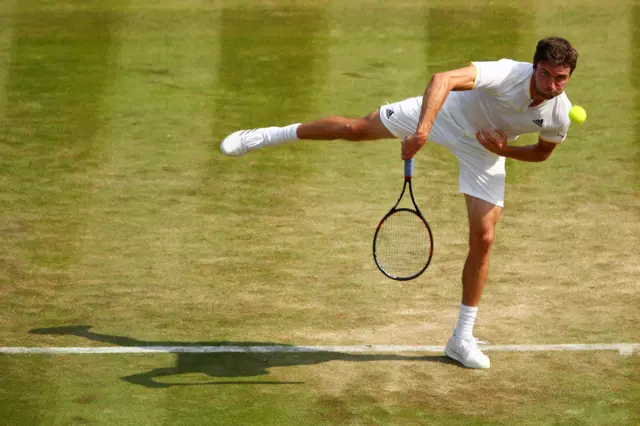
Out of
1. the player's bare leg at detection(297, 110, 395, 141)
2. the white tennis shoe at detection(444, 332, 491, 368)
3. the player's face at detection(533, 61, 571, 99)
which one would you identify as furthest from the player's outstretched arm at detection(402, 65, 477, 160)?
the white tennis shoe at detection(444, 332, 491, 368)

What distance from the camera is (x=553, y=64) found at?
25.3 ft

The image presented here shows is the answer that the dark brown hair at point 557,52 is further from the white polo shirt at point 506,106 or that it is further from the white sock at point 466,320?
the white sock at point 466,320

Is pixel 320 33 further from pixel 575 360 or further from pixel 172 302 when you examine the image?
pixel 575 360

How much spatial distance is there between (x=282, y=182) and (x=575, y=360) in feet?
14.4

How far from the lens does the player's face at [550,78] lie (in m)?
7.76

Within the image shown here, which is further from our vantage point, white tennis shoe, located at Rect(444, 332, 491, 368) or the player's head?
white tennis shoe, located at Rect(444, 332, 491, 368)

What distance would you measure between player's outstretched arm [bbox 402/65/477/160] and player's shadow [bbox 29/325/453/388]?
5.82 ft

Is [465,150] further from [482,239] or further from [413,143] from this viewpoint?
[413,143]

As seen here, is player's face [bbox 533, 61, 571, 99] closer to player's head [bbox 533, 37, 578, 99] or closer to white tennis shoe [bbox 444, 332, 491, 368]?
player's head [bbox 533, 37, 578, 99]

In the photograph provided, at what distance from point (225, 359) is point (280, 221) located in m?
2.86

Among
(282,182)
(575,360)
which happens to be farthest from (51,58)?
(575,360)

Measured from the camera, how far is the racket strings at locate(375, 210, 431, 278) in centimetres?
955

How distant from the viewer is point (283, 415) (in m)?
7.75

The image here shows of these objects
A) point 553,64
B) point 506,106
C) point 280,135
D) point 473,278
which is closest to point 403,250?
point 473,278
